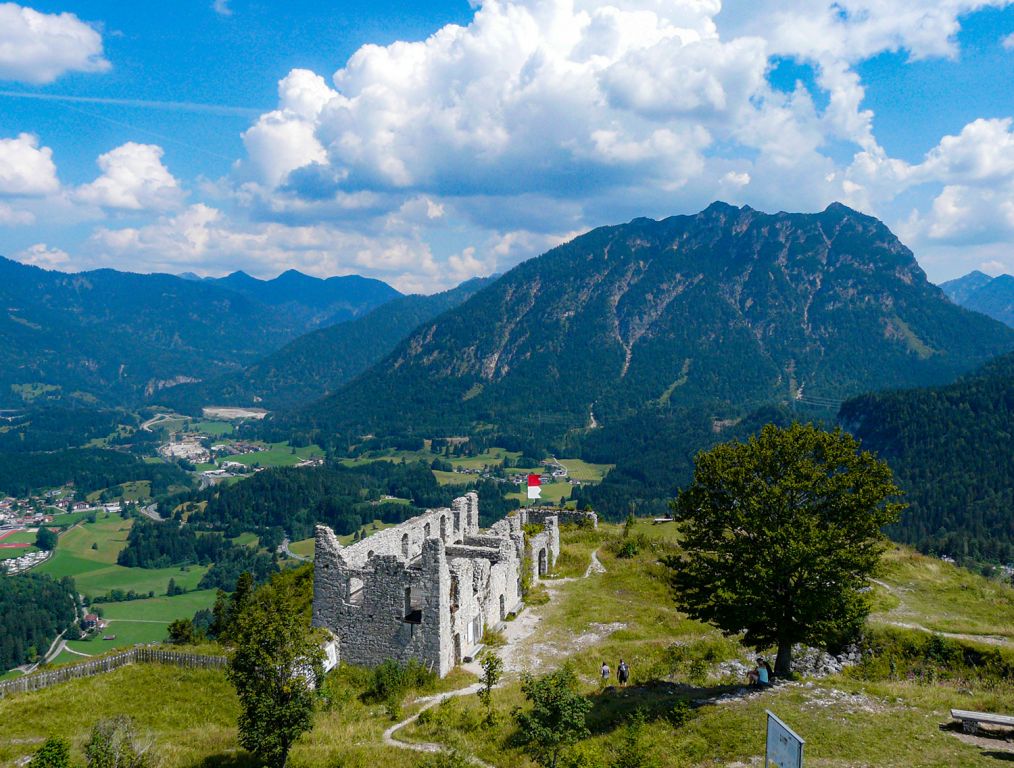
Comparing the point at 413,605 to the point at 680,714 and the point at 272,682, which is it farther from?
the point at 680,714

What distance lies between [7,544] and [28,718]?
209540mm

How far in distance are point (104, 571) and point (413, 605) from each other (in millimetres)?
175799

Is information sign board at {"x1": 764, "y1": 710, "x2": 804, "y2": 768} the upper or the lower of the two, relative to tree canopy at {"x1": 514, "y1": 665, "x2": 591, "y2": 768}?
upper

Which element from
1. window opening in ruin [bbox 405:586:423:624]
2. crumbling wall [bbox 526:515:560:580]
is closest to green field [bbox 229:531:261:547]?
crumbling wall [bbox 526:515:560:580]

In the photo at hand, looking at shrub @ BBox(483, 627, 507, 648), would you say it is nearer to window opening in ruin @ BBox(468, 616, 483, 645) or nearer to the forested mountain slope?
window opening in ruin @ BBox(468, 616, 483, 645)

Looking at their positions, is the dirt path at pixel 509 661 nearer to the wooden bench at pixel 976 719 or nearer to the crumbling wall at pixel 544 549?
the crumbling wall at pixel 544 549

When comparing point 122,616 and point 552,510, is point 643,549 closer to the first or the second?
point 552,510

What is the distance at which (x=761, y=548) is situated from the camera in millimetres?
24734

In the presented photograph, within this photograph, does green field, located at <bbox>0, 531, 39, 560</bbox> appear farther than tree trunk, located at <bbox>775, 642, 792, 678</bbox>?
Yes

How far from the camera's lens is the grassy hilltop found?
66.7 feet

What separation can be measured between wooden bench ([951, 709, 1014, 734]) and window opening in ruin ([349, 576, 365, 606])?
2562 cm

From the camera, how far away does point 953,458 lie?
5979 inches

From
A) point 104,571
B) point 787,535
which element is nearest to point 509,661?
point 787,535

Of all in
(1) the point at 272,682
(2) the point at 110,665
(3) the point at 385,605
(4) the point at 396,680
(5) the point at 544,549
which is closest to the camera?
(1) the point at 272,682
